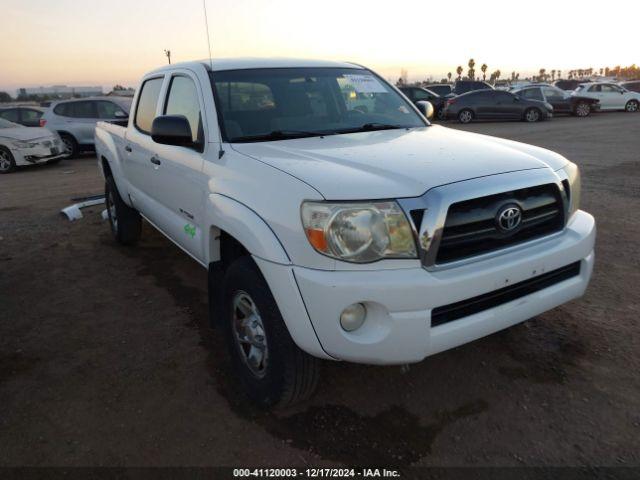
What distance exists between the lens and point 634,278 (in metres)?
4.19

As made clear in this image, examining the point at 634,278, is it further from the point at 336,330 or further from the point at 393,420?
the point at 336,330

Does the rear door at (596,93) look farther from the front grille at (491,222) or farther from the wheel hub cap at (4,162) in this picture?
the front grille at (491,222)

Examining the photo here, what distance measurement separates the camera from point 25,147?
12.4m

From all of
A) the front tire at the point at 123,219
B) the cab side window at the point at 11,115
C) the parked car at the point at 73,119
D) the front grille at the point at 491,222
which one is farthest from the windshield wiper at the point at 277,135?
the cab side window at the point at 11,115

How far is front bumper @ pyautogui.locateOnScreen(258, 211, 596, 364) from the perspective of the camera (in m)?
2.15

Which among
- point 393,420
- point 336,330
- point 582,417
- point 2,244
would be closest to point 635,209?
point 582,417

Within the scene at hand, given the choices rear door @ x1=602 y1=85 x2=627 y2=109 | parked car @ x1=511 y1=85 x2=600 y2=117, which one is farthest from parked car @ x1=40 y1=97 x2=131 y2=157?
rear door @ x1=602 y1=85 x2=627 y2=109

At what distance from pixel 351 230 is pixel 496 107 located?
66.4ft

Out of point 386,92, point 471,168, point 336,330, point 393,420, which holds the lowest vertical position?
point 393,420

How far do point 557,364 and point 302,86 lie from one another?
2458 mm

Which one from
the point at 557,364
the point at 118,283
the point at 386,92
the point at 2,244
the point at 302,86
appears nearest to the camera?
the point at 557,364

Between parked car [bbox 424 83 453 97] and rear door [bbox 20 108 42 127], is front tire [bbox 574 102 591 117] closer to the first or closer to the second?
parked car [bbox 424 83 453 97]

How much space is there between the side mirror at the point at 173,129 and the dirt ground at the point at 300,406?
4.58 feet

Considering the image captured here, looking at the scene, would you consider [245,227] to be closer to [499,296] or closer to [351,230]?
[351,230]
